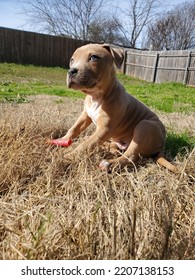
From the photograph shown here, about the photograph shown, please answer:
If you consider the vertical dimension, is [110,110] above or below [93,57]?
below

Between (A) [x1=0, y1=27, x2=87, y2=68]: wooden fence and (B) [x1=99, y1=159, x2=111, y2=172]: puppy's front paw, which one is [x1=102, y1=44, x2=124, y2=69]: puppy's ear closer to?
(B) [x1=99, y1=159, x2=111, y2=172]: puppy's front paw

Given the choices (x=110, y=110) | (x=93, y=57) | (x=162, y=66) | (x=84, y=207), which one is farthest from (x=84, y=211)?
(x=162, y=66)

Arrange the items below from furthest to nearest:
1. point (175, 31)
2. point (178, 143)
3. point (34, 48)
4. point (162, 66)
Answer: point (175, 31) → point (34, 48) → point (162, 66) → point (178, 143)

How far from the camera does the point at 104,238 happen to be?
145cm

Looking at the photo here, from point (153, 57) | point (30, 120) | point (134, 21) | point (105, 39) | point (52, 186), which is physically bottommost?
point (52, 186)

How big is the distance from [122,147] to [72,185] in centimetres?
113

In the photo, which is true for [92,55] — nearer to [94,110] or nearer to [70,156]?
[94,110]

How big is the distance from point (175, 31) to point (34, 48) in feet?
61.4

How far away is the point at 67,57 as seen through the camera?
2100 centimetres

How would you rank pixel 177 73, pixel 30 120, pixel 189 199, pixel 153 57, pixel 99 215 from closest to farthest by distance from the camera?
1. pixel 99 215
2. pixel 189 199
3. pixel 30 120
4. pixel 177 73
5. pixel 153 57

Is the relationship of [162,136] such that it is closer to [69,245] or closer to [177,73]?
[69,245]

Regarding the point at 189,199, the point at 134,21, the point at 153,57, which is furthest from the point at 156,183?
the point at 134,21

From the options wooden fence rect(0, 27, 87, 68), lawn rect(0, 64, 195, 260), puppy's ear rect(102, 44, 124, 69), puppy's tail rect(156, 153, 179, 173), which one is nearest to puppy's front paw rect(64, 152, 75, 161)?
lawn rect(0, 64, 195, 260)

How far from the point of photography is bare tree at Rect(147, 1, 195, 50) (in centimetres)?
3067
